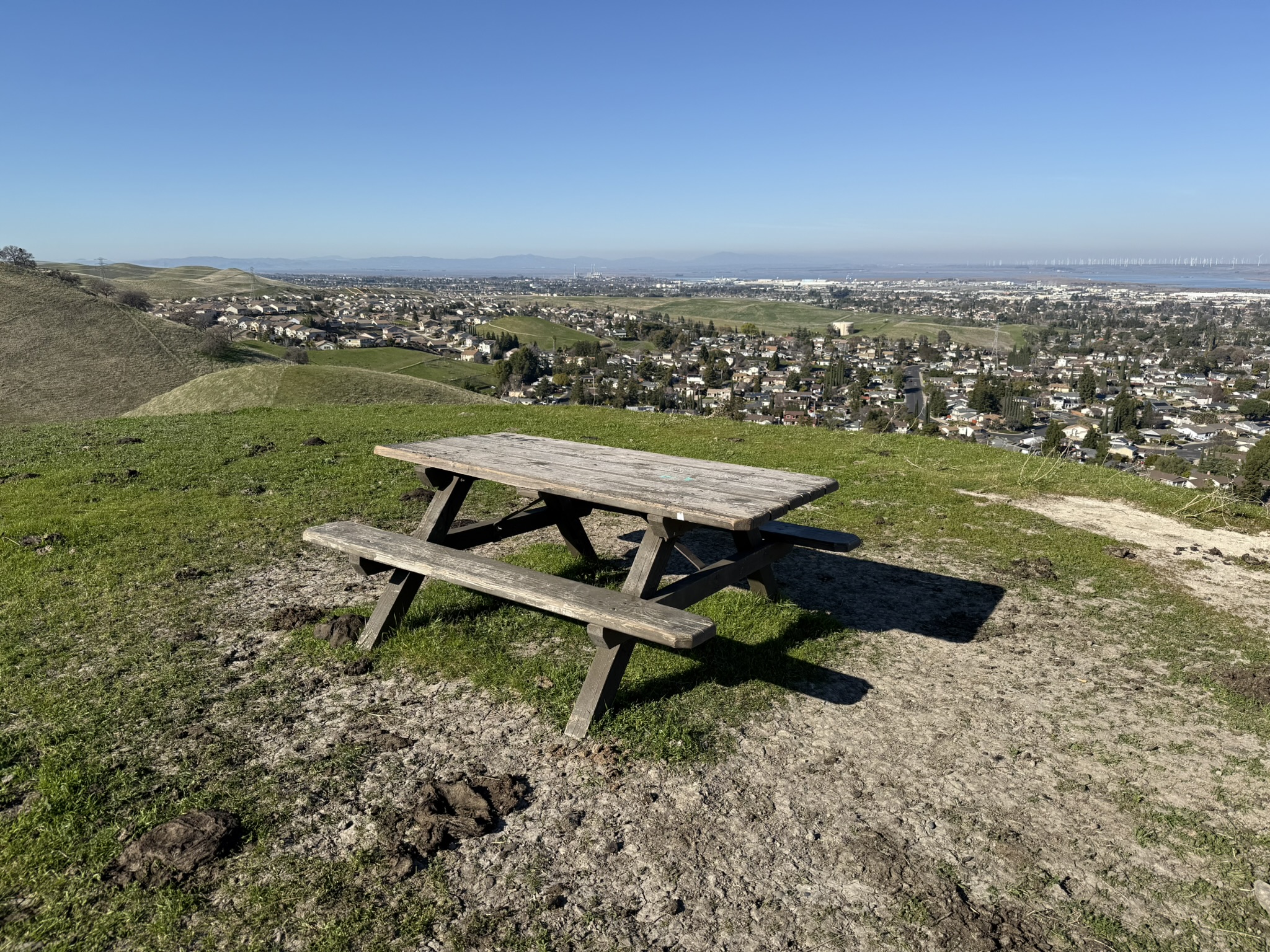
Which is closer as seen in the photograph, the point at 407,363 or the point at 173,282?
the point at 407,363

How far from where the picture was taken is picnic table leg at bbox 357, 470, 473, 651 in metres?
5.93

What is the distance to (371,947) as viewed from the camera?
3.04 metres

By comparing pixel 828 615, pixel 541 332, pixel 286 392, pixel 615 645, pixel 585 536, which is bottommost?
pixel 541 332

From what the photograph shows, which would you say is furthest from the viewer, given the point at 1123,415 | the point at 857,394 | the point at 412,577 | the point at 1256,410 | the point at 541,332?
the point at 541,332

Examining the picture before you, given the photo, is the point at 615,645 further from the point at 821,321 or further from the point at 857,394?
the point at 821,321

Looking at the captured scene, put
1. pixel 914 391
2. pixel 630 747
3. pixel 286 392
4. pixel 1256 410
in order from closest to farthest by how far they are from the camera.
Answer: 1. pixel 630 747
2. pixel 286 392
3. pixel 1256 410
4. pixel 914 391

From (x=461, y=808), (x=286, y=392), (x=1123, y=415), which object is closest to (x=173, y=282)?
(x=286, y=392)

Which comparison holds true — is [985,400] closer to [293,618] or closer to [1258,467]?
[1258,467]

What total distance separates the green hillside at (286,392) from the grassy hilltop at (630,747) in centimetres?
1984

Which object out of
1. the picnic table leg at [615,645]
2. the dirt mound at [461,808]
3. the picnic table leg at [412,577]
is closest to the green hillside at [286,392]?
the picnic table leg at [412,577]

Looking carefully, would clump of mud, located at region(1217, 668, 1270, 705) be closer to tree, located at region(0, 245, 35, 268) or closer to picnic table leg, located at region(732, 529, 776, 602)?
picnic table leg, located at region(732, 529, 776, 602)

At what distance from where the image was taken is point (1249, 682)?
18.1 feet

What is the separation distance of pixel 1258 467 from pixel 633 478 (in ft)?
45.5

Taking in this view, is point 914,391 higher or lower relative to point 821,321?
higher
